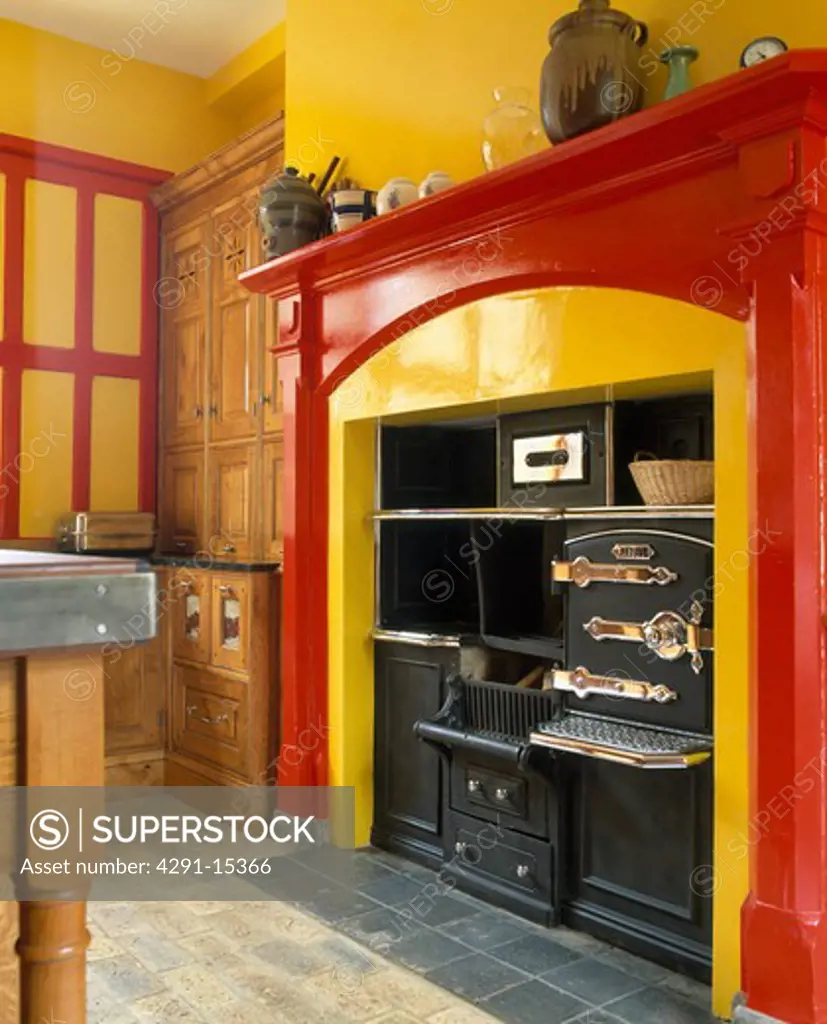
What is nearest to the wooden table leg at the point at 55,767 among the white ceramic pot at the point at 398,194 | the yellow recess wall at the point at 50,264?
the white ceramic pot at the point at 398,194

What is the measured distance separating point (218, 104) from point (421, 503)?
2922 millimetres

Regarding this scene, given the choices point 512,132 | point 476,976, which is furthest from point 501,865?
point 512,132

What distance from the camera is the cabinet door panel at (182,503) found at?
4.90 m

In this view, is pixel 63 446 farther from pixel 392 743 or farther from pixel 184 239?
pixel 392 743

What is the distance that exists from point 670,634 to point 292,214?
7.00 feet

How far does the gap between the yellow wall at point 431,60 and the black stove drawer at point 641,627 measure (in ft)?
4.03

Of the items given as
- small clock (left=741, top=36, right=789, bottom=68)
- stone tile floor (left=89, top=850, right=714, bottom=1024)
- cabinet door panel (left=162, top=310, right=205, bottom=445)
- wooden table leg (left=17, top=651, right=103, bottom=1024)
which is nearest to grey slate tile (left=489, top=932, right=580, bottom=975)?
stone tile floor (left=89, top=850, right=714, bottom=1024)

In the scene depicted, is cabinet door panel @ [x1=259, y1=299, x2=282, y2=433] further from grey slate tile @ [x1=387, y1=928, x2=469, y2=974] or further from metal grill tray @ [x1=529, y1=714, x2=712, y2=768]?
grey slate tile @ [x1=387, y1=928, x2=469, y2=974]

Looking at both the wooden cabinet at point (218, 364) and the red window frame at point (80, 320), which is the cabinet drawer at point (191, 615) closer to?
the wooden cabinet at point (218, 364)

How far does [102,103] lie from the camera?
5.11m

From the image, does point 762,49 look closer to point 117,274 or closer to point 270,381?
point 270,381

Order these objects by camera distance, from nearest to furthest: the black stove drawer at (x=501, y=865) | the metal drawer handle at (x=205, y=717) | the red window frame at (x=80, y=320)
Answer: the black stove drawer at (x=501, y=865), the metal drawer handle at (x=205, y=717), the red window frame at (x=80, y=320)

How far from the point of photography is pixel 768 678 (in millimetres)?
2209

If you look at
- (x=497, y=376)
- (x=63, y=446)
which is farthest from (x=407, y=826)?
(x=63, y=446)
